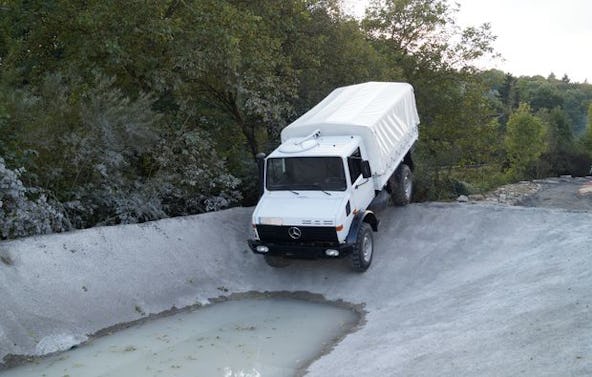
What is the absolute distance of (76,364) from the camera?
830 centimetres

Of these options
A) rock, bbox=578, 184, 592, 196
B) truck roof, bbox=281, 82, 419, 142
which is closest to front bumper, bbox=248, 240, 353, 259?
truck roof, bbox=281, 82, 419, 142

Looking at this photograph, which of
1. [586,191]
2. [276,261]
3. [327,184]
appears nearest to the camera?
[327,184]

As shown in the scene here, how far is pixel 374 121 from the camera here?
41.2 feet

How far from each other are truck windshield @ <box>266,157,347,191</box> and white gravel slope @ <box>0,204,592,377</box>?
7.11 ft

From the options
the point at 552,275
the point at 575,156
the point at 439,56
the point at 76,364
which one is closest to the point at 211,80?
the point at 76,364

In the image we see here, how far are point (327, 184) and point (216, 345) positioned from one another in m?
4.28

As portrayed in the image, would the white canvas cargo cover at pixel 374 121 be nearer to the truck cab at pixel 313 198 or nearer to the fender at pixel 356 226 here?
the truck cab at pixel 313 198

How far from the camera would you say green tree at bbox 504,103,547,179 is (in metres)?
48.6

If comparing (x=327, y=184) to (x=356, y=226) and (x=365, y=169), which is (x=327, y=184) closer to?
(x=365, y=169)

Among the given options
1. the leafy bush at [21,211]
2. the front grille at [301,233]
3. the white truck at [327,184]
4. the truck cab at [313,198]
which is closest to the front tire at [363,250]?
the white truck at [327,184]

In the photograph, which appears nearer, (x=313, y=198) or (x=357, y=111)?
(x=313, y=198)

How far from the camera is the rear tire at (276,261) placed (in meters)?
12.7

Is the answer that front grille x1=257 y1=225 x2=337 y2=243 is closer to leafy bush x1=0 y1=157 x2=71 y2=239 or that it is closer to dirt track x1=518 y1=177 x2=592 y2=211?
leafy bush x1=0 y1=157 x2=71 y2=239

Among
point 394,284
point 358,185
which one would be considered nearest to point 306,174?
point 358,185
